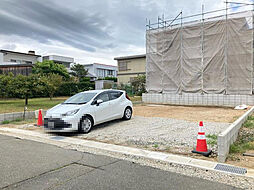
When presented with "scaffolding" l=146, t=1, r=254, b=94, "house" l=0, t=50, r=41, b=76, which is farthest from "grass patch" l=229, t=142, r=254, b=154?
"house" l=0, t=50, r=41, b=76

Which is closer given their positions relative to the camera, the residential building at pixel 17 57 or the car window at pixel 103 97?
the car window at pixel 103 97

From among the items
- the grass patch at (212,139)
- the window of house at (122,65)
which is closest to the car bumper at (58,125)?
the grass patch at (212,139)

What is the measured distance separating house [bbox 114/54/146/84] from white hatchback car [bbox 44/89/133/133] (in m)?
21.3

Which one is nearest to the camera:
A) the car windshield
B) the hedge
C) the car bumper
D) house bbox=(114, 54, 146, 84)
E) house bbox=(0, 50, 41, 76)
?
the car bumper

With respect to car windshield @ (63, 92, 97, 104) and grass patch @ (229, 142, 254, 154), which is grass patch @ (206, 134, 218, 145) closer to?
grass patch @ (229, 142, 254, 154)

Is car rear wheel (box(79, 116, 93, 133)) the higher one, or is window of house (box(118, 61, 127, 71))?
window of house (box(118, 61, 127, 71))

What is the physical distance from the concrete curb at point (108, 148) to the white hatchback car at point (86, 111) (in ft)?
1.48

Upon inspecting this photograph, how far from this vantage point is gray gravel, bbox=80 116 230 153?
598 cm

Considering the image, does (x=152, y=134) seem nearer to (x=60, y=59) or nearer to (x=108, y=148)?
(x=108, y=148)

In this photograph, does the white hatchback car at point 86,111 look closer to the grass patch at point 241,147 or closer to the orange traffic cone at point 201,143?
the orange traffic cone at point 201,143

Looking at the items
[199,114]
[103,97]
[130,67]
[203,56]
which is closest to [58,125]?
[103,97]

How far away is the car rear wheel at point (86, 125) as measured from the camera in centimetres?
734

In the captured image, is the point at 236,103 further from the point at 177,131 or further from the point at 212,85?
the point at 177,131

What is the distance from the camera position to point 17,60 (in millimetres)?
36281
